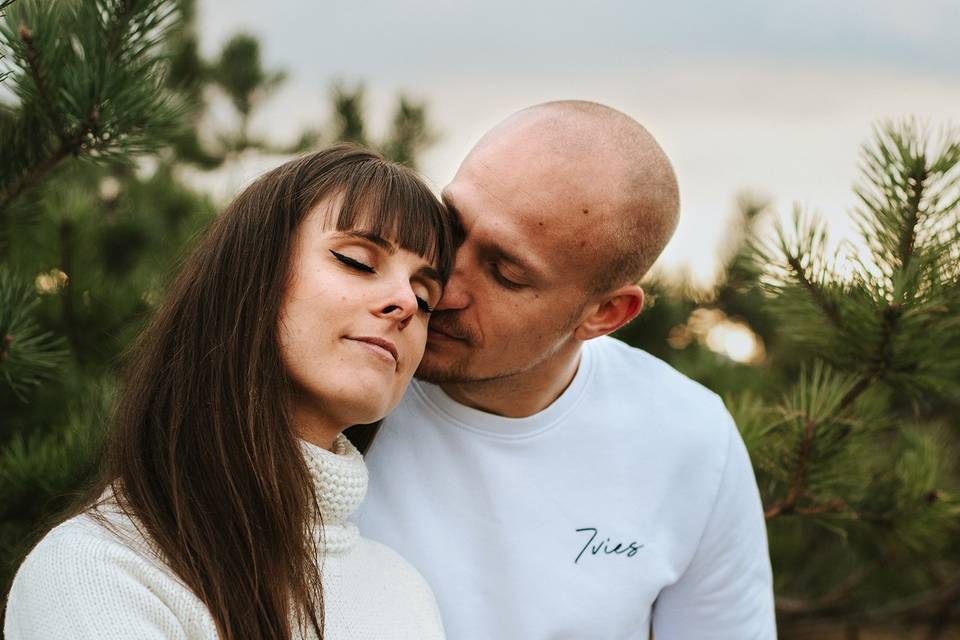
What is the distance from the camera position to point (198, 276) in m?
1.36

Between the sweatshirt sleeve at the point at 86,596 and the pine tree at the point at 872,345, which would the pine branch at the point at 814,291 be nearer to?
the pine tree at the point at 872,345

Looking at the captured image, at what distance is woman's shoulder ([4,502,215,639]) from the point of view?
101cm

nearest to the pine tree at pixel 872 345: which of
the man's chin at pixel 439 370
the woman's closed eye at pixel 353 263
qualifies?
the man's chin at pixel 439 370

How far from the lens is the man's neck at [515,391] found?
1743 mm

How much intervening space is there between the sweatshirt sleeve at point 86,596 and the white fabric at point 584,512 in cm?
59

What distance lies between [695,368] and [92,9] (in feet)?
5.07

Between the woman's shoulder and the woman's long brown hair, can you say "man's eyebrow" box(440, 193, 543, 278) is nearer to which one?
the woman's long brown hair

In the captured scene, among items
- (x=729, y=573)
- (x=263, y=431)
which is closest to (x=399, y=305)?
(x=263, y=431)

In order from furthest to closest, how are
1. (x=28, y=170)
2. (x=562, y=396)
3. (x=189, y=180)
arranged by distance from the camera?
(x=189, y=180), (x=562, y=396), (x=28, y=170)

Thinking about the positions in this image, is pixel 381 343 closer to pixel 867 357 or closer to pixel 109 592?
pixel 109 592

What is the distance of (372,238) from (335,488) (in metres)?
0.34

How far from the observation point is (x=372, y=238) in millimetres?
1316

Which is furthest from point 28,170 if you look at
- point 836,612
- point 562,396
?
point 836,612

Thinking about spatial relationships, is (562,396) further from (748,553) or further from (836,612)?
(836,612)
